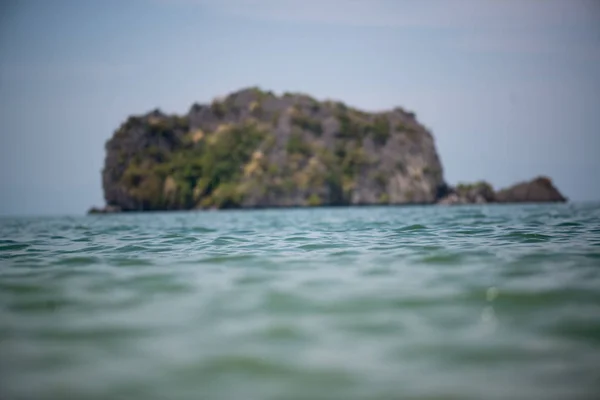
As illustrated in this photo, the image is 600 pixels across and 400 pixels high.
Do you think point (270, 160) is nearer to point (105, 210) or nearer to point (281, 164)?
point (281, 164)

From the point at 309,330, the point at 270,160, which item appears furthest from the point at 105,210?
the point at 309,330

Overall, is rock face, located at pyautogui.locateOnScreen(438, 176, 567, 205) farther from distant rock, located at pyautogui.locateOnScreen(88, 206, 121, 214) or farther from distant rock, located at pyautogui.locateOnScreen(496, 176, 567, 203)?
distant rock, located at pyautogui.locateOnScreen(88, 206, 121, 214)

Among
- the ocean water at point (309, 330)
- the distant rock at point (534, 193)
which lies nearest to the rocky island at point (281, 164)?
the distant rock at point (534, 193)

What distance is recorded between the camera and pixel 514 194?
550 ft

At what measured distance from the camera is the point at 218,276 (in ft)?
36.7

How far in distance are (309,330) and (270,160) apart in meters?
169

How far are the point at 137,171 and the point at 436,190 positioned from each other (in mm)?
89194

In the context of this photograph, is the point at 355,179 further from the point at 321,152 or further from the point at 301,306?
the point at 301,306

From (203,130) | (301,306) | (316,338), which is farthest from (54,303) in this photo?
(203,130)

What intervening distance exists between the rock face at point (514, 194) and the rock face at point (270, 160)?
742cm

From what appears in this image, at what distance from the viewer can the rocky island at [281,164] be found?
550ft

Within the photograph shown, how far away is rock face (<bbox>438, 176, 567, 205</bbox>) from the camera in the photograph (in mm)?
165875

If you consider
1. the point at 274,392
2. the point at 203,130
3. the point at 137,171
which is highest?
the point at 203,130

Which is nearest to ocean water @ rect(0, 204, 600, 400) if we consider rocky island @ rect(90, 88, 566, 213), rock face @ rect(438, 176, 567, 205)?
rocky island @ rect(90, 88, 566, 213)
